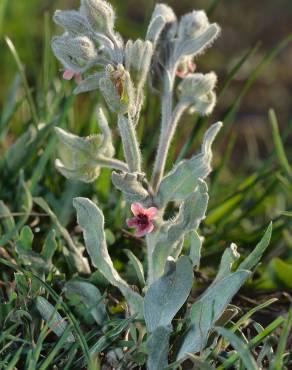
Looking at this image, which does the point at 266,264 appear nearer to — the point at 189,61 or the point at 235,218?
the point at 235,218

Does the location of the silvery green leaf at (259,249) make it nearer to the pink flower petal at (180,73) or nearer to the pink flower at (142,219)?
the pink flower at (142,219)

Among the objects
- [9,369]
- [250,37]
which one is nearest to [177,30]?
[9,369]

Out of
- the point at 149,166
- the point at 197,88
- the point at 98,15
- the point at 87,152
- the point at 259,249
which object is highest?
the point at 98,15

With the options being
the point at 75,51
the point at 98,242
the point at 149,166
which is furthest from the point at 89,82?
the point at 149,166

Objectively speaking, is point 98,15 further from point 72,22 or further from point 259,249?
point 259,249

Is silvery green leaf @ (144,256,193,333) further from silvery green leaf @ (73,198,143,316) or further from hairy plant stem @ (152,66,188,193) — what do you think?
hairy plant stem @ (152,66,188,193)

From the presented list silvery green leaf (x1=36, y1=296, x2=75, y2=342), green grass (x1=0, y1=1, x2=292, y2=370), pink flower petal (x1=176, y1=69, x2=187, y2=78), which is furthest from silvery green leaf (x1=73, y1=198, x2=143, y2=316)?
pink flower petal (x1=176, y1=69, x2=187, y2=78)
